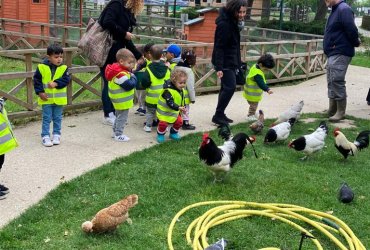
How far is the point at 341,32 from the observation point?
26.5 ft

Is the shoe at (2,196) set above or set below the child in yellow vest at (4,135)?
below

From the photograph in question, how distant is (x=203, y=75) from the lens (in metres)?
10.6

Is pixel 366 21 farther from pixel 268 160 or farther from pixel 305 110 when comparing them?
pixel 268 160

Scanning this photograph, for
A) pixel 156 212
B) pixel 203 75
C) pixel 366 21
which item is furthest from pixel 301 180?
pixel 366 21

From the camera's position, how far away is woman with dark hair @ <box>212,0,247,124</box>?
23.5 feet

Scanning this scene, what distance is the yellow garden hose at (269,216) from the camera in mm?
4055

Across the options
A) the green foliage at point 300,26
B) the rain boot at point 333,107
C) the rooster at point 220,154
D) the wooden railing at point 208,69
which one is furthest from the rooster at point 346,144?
the green foliage at point 300,26

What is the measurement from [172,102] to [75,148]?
1.40m

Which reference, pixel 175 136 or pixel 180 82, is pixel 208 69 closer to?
pixel 175 136

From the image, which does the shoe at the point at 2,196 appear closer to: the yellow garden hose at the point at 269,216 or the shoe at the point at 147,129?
the yellow garden hose at the point at 269,216

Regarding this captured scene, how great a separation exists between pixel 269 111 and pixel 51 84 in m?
4.58

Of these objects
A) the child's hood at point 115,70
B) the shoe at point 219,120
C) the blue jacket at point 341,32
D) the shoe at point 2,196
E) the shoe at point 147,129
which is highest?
the blue jacket at point 341,32

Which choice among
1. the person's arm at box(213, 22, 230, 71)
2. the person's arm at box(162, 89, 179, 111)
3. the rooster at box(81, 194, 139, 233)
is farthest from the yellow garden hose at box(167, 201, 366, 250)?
the person's arm at box(213, 22, 230, 71)

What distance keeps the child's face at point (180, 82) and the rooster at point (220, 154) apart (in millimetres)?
1394
